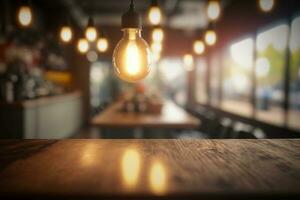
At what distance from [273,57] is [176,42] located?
6.81 metres

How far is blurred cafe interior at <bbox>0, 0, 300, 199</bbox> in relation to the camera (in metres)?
1.26

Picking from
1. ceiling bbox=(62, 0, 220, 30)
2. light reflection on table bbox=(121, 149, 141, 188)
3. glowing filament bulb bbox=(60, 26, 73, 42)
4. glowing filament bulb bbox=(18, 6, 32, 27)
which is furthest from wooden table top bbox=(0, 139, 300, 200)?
ceiling bbox=(62, 0, 220, 30)

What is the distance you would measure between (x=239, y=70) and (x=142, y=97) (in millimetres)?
4485

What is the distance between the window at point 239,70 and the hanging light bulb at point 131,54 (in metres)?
4.59

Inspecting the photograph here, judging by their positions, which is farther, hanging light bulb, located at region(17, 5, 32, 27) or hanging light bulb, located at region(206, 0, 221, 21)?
hanging light bulb, located at region(17, 5, 32, 27)

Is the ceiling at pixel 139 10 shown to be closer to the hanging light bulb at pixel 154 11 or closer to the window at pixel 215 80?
the window at pixel 215 80

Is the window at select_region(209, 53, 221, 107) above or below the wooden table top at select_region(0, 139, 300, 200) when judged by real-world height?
above

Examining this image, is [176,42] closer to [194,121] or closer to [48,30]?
[48,30]

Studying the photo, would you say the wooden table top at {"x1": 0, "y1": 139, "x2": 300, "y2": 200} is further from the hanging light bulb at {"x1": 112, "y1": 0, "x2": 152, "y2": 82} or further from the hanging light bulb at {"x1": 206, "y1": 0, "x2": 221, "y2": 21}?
the hanging light bulb at {"x1": 206, "y1": 0, "x2": 221, "y2": 21}

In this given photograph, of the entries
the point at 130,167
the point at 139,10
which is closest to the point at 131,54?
the point at 130,167

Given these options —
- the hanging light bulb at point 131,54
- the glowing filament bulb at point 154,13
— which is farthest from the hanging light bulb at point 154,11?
the hanging light bulb at point 131,54

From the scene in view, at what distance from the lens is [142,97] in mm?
6348

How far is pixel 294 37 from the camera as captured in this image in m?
4.34

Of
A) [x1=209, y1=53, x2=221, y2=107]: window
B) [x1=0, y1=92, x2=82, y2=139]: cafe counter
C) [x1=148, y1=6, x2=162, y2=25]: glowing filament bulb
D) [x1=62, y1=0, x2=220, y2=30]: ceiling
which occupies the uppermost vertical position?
[x1=62, y1=0, x2=220, y2=30]: ceiling
